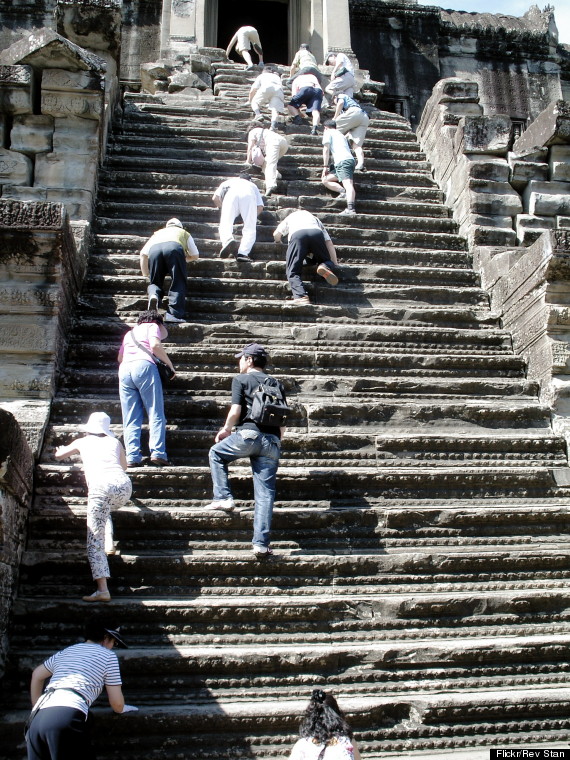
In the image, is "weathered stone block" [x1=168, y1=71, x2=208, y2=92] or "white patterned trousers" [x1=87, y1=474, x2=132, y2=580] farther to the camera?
"weathered stone block" [x1=168, y1=71, x2=208, y2=92]

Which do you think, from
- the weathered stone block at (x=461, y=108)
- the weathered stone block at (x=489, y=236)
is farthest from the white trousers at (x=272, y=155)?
the weathered stone block at (x=461, y=108)

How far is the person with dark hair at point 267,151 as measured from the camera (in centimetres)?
928

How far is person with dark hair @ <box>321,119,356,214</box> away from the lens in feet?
29.7

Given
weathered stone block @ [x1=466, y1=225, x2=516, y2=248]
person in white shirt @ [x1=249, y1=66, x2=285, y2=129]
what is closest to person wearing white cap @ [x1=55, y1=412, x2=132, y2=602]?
weathered stone block @ [x1=466, y1=225, x2=516, y2=248]

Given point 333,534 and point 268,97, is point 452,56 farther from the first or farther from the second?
point 333,534

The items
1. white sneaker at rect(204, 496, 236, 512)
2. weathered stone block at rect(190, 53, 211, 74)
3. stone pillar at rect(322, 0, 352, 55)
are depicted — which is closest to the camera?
white sneaker at rect(204, 496, 236, 512)

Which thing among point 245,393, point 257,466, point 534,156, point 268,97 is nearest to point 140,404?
point 245,393

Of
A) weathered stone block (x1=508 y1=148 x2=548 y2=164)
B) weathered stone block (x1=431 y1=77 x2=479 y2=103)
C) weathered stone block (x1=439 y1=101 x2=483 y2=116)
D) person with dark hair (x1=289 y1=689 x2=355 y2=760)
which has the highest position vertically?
weathered stone block (x1=431 y1=77 x2=479 y2=103)

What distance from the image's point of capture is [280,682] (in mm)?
4457

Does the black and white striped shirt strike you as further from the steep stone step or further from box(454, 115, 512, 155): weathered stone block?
box(454, 115, 512, 155): weathered stone block

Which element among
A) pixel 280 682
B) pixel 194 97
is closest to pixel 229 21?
pixel 194 97

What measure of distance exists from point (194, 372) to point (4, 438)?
222cm

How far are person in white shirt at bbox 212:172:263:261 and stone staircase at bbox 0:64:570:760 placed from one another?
207 millimetres

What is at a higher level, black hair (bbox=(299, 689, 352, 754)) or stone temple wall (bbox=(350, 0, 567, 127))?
stone temple wall (bbox=(350, 0, 567, 127))
